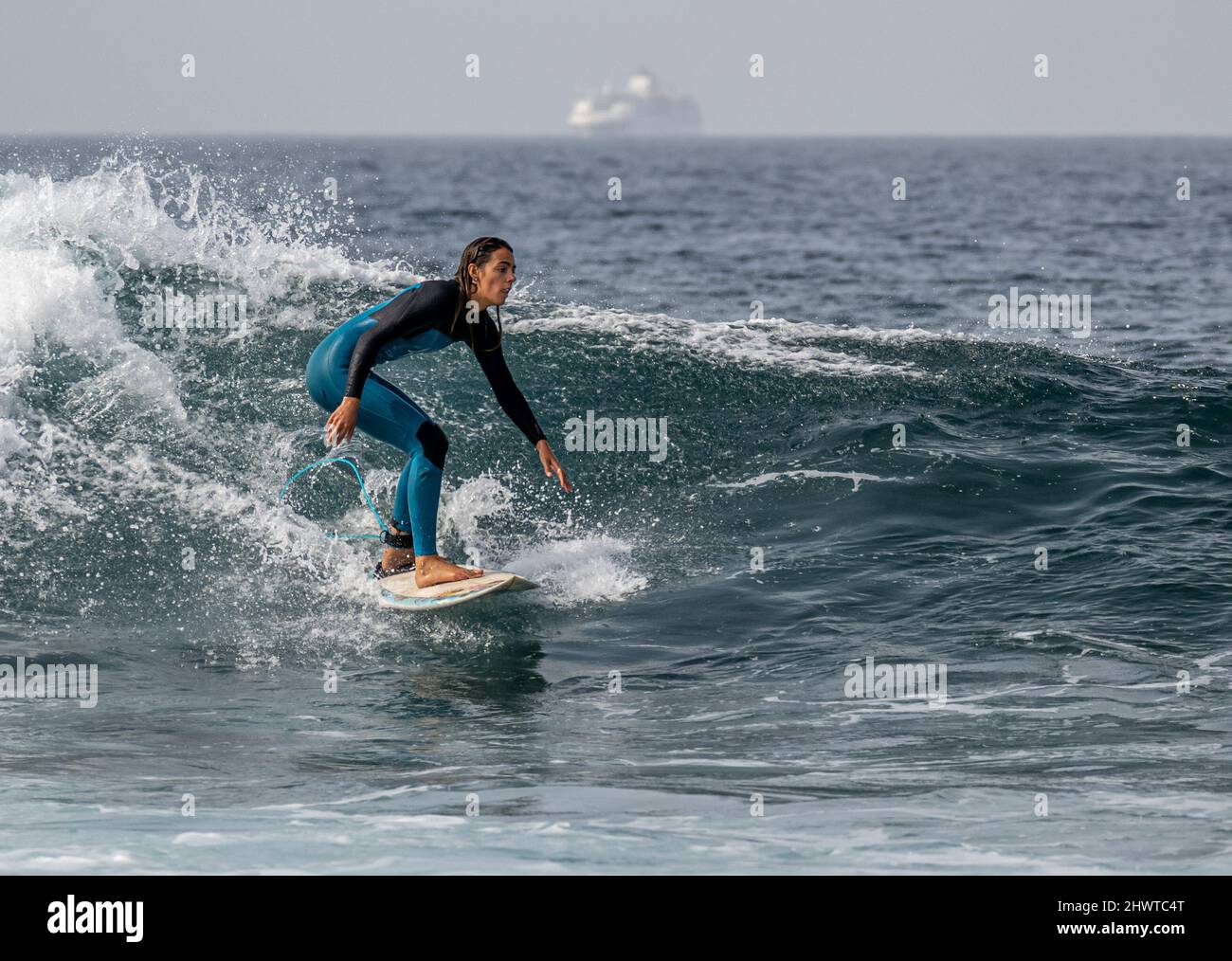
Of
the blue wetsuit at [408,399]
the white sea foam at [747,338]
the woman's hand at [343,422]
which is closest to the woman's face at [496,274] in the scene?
the blue wetsuit at [408,399]

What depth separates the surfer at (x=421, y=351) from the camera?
796 cm

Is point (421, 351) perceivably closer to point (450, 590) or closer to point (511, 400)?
point (511, 400)

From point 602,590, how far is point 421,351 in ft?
6.49

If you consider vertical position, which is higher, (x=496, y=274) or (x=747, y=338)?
(x=496, y=274)

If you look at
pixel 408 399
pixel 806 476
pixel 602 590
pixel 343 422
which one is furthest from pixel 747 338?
pixel 343 422

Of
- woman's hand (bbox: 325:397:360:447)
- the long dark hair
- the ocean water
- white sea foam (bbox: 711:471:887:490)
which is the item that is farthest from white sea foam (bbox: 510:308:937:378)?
woman's hand (bbox: 325:397:360:447)

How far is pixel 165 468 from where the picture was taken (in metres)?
10.6

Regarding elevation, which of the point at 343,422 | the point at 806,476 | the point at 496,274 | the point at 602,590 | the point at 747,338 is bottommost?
the point at 602,590

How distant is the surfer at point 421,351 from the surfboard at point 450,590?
0.07 m

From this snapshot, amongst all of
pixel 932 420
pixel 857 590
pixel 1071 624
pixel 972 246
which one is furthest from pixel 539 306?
pixel 972 246

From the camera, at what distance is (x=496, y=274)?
25.9 feet

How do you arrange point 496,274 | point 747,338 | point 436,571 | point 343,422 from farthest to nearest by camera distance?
1. point 747,338
2. point 436,571
3. point 496,274
4. point 343,422

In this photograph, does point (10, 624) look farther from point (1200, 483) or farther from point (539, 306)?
point (1200, 483)
